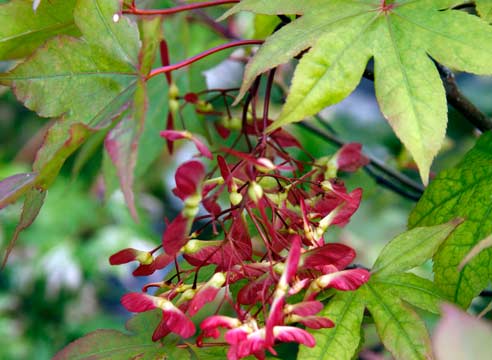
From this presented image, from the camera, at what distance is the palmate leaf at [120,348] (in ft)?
1.86

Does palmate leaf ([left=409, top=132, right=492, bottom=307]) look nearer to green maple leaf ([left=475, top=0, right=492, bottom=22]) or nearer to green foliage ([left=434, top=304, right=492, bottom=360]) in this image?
green maple leaf ([left=475, top=0, right=492, bottom=22])

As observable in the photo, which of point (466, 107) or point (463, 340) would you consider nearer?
point (463, 340)

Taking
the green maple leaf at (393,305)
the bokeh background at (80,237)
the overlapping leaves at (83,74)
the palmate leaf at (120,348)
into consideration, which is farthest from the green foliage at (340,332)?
the bokeh background at (80,237)

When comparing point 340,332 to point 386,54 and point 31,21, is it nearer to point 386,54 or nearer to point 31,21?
point 386,54

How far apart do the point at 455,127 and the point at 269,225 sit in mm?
1385

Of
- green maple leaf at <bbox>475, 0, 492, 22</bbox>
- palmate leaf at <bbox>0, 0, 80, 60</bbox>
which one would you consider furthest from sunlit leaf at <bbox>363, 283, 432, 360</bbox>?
palmate leaf at <bbox>0, 0, 80, 60</bbox>

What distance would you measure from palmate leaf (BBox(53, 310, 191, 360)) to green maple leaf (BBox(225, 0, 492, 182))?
0.22m

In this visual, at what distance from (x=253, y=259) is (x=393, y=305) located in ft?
0.40

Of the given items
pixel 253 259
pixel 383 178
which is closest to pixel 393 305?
pixel 253 259

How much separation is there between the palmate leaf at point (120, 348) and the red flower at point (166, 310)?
5cm

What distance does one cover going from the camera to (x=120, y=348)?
22.9 inches

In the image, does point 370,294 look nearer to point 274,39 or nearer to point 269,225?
point 269,225

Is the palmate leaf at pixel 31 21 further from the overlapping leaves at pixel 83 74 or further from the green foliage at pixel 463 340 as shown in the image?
the green foliage at pixel 463 340

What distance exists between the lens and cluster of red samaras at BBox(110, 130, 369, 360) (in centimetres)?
47
